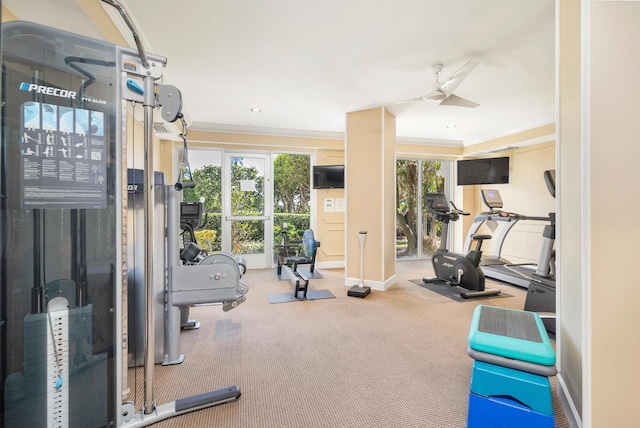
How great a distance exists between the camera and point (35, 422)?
119 centimetres

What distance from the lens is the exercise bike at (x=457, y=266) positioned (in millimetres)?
3794

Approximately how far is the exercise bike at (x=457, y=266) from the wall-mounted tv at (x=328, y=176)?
1.73m

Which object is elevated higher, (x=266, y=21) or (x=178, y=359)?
(x=266, y=21)

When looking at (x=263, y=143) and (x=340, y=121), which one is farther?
(x=263, y=143)

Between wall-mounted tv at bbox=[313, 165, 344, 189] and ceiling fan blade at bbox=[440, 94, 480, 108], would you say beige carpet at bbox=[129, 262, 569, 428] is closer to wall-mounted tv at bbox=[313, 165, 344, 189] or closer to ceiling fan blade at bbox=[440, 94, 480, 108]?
ceiling fan blade at bbox=[440, 94, 480, 108]

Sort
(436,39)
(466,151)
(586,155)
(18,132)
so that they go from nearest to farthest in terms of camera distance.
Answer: (18,132) → (586,155) → (436,39) → (466,151)

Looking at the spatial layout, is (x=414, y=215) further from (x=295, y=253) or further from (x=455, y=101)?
(x=455, y=101)

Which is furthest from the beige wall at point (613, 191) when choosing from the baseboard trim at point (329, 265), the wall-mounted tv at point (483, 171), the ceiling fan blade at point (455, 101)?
the wall-mounted tv at point (483, 171)

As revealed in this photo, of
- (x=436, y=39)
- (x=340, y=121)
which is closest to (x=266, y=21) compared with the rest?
(x=436, y=39)

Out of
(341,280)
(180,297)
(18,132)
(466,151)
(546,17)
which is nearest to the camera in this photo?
(18,132)

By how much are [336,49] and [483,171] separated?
486cm

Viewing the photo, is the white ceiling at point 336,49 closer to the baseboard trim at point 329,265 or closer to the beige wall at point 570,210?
the beige wall at point 570,210

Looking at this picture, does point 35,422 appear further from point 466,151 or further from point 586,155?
point 466,151

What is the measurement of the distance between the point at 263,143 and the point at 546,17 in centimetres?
428
